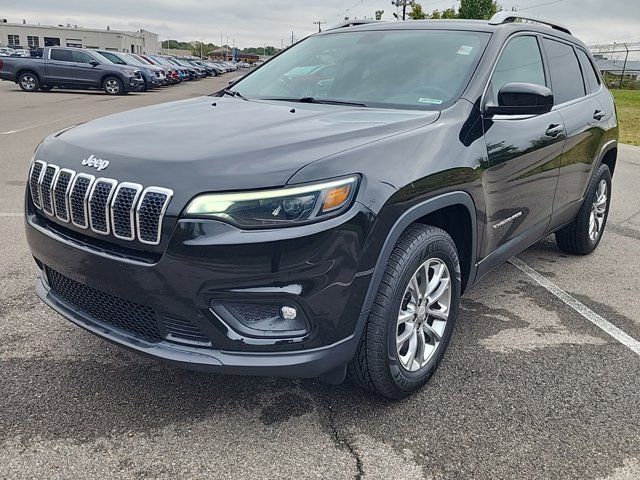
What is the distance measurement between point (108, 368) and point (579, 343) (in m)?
2.58

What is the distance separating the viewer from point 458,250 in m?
3.15

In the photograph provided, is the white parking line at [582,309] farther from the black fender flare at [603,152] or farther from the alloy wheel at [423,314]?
the alloy wheel at [423,314]

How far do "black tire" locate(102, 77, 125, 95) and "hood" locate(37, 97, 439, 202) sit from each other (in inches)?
841

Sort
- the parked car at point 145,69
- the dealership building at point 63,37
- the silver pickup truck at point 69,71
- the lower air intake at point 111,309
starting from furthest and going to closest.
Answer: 1. the dealership building at point 63,37
2. the parked car at point 145,69
3. the silver pickup truck at point 69,71
4. the lower air intake at point 111,309

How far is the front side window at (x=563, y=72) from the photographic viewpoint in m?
4.13

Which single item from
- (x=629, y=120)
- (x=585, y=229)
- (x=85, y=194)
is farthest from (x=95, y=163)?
(x=629, y=120)

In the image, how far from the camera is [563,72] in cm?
433

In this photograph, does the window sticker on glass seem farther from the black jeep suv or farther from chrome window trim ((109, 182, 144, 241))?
chrome window trim ((109, 182, 144, 241))

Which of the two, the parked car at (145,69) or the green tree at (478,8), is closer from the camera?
the parked car at (145,69)

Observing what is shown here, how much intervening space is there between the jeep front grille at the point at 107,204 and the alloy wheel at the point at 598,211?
12.5 ft

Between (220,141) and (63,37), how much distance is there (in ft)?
331

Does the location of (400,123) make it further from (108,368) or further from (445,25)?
(108,368)

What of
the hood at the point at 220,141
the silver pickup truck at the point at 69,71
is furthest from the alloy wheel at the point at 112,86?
the hood at the point at 220,141

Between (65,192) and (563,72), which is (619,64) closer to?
(563,72)
